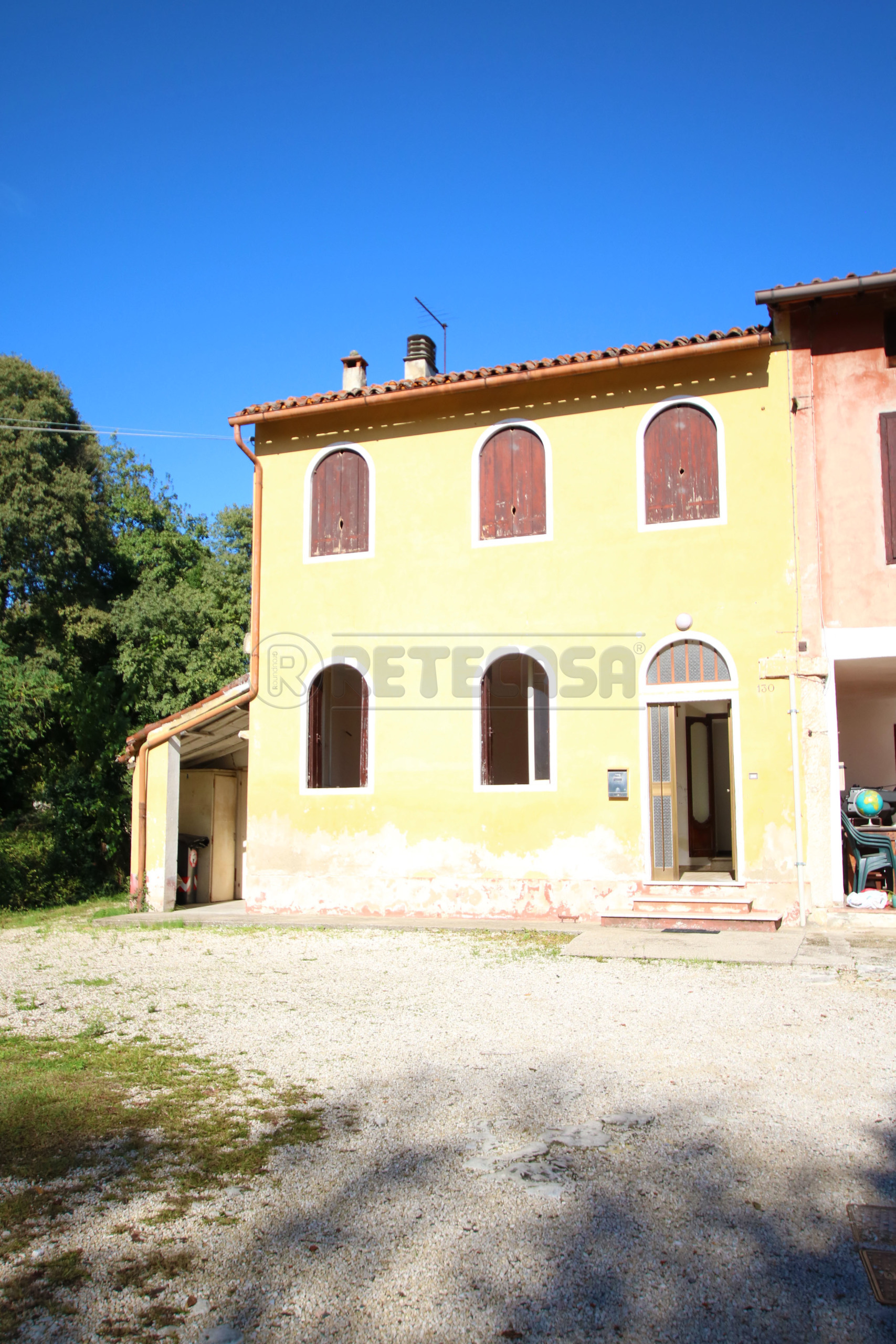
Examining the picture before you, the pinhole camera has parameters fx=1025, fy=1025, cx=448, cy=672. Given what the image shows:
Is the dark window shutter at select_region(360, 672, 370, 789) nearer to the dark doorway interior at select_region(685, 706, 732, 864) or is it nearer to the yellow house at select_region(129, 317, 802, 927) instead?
the yellow house at select_region(129, 317, 802, 927)

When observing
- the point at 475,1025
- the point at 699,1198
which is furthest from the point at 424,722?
the point at 699,1198

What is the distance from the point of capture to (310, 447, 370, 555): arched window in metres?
13.6

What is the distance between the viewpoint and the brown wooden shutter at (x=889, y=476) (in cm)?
1127

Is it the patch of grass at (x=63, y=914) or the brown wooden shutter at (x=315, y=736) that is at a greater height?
the brown wooden shutter at (x=315, y=736)

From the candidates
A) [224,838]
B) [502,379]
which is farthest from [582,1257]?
[224,838]

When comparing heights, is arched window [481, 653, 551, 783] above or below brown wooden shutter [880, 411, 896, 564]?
below

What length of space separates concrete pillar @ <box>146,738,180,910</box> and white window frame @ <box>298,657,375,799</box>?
186cm

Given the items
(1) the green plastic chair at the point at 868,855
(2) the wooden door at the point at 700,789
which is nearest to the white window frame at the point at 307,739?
(2) the wooden door at the point at 700,789

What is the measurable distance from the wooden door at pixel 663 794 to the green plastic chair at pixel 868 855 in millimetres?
1859

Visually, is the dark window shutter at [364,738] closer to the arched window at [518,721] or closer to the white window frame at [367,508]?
the white window frame at [367,508]

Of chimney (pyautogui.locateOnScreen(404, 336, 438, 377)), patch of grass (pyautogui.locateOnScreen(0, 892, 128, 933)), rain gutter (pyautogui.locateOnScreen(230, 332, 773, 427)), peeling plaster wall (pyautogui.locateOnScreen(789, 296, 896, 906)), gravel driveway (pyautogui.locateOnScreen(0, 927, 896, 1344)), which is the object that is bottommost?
patch of grass (pyautogui.locateOnScreen(0, 892, 128, 933))

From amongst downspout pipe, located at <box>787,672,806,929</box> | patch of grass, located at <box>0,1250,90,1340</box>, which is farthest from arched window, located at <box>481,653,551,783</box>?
patch of grass, located at <box>0,1250,90,1340</box>

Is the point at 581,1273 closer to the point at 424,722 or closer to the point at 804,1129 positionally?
the point at 804,1129

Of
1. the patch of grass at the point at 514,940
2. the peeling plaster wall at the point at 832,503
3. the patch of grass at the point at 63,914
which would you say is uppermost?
the peeling plaster wall at the point at 832,503
